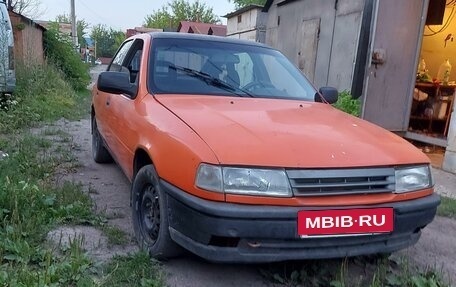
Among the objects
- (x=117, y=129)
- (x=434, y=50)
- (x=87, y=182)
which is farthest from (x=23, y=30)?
(x=434, y=50)

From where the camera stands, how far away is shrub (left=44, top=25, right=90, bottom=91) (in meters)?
14.4

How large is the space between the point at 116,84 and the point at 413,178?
2232 millimetres

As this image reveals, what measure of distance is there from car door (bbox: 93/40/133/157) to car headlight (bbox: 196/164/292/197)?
203cm

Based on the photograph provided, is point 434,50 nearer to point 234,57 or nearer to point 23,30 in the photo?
point 234,57

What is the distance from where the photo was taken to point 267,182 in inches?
86.4

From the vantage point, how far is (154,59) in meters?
3.46

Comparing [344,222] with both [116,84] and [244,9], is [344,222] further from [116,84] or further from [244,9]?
[244,9]

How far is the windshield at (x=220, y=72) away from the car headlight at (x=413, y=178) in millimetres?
1297

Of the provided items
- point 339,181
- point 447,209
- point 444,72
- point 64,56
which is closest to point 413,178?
point 339,181

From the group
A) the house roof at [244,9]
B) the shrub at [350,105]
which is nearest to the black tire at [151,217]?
the shrub at [350,105]

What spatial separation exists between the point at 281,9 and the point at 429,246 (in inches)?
364

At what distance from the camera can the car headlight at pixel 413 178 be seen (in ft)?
7.95

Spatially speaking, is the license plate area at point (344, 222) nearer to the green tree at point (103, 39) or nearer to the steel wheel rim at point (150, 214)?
the steel wheel rim at point (150, 214)

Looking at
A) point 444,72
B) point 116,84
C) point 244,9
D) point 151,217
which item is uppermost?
point 244,9
